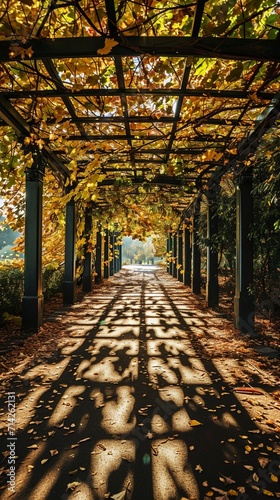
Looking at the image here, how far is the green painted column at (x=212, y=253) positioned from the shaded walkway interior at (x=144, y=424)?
13.6 feet

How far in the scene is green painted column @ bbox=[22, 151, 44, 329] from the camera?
6328 millimetres

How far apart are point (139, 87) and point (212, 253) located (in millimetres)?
6312

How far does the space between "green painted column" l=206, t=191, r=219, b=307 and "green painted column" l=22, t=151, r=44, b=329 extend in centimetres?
535

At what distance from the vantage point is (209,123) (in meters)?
5.35

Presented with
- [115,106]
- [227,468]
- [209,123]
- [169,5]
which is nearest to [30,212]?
[115,106]

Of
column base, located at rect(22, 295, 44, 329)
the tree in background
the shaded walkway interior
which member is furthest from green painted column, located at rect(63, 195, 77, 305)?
the tree in background

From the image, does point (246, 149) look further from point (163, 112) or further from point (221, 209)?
point (221, 209)

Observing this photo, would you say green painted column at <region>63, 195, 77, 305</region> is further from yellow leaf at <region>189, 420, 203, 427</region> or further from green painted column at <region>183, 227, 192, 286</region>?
green painted column at <region>183, 227, 192, 286</region>

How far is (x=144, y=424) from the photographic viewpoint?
9.68 ft

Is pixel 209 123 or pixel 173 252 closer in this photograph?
pixel 209 123

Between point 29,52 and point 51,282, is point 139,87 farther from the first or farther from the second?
point 51,282

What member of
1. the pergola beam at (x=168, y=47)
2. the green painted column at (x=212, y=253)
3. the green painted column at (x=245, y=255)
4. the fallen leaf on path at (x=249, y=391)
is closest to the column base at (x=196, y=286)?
the green painted column at (x=212, y=253)

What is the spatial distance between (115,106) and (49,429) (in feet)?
15.9

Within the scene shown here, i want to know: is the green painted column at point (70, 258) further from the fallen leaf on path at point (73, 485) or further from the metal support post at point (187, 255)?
the fallen leaf on path at point (73, 485)
